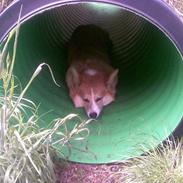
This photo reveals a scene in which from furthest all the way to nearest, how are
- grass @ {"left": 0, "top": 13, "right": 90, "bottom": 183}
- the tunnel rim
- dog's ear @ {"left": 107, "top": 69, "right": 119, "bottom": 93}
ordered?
1. dog's ear @ {"left": 107, "top": 69, "right": 119, "bottom": 93}
2. the tunnel rim
3. grass @ {"left": 0, "top": 13, "right": 90, "bottom": 183}

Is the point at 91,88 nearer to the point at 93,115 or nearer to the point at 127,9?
the point at 93,115

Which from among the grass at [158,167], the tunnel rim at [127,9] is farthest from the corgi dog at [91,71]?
the tunnel rim at [127,9]

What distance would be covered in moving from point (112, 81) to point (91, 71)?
0.89 feet

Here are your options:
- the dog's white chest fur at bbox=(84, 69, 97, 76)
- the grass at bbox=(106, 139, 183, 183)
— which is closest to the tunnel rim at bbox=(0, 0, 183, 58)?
the grass at bbox=(106, 139, 183, 183)

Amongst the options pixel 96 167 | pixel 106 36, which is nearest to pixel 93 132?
pixel 96 167

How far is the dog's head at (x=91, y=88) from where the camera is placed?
507cm

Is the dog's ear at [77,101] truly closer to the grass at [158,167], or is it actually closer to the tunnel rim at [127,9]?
the grass at [158,167]

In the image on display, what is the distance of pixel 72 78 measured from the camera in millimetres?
5258

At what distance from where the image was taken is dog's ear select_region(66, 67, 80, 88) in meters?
5.22

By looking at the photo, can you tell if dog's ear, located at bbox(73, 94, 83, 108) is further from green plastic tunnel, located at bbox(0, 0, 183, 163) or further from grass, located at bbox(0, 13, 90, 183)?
grass, located at bbox(0, 13, 90, 183)

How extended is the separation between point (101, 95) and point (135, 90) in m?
0.39

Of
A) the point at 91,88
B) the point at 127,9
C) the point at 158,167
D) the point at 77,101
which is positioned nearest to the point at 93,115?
the point at 77,101

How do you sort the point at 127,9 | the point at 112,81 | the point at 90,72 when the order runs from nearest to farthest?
the point at 127,9 → the point at 112,81 → the point at 90,72

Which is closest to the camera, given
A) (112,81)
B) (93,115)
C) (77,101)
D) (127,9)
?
(127,9)
